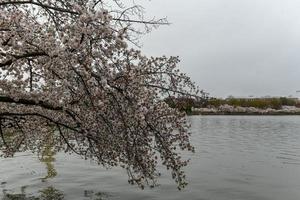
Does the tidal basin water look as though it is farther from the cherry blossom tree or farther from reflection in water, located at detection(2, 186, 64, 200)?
the cherry blossom tree

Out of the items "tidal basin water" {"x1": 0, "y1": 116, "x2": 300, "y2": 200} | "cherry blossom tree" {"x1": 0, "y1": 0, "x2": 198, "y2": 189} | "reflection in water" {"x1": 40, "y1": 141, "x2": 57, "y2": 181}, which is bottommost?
"tidal basin water" {"x1": 0, "y1": 116, "x2": 300, "y2": 200}

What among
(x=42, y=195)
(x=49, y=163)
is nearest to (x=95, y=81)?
(x=42, y=195)

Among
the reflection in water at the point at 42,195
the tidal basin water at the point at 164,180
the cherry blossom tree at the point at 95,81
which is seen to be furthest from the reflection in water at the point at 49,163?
the cherry blossom tree at the point at 95,81

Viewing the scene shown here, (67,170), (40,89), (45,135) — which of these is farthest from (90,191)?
(40,89)

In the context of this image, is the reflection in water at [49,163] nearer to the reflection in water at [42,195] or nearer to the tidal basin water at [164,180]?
the tidal basin water at [164,180]

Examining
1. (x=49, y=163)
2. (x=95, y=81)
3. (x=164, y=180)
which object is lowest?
(x=164, y=180)

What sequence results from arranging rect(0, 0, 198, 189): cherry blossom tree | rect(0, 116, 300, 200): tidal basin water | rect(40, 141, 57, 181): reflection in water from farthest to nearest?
rect(40, 141, 57, 181): reflection in water → rect(0, 116, 300, 200): tidal basin water → rect(0, 0, 198, 189): cherry blossom tree

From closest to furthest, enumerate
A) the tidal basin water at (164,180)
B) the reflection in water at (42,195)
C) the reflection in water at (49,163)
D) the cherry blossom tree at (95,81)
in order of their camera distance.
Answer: the cherry blossom tree at (95,81)
the reflection in water at (42,195)
the tidal basin water at (164,180)
the reflection in water at (49,163)

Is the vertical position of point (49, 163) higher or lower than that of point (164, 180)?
higher

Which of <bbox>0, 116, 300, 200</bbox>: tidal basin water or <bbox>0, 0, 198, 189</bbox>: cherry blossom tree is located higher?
<bbox>0, 0, 198, 189</bbox>: cherry blossom tree

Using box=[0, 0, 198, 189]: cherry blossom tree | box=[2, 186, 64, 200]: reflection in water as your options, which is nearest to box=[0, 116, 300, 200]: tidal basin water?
box=[2, 186, 64, 200]: reflection in water

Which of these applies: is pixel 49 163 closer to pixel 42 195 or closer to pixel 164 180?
pixel 164 180

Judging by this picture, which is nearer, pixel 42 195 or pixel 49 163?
pixel 42 195

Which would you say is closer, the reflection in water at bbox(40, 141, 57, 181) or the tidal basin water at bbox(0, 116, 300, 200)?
the tidal basin water at bbox(0, 116, 300, 200)
